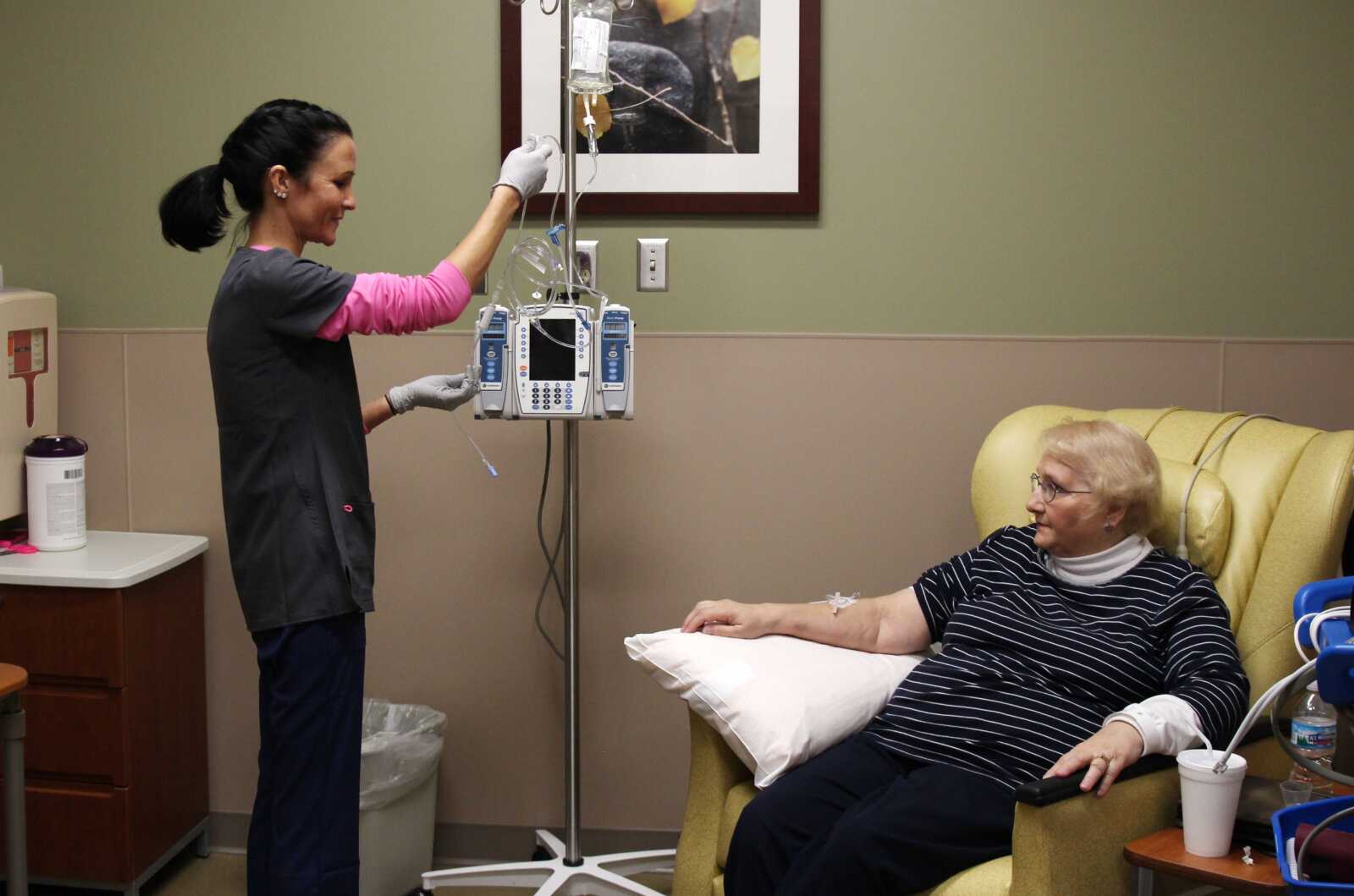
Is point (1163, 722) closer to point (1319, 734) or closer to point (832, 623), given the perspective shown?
point (1319, 734)

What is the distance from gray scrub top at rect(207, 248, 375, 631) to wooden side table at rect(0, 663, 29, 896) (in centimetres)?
39

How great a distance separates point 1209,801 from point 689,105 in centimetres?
168

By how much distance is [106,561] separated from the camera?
2.59 metres

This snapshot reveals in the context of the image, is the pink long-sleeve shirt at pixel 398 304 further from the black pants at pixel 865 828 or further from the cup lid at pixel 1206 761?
the cup lid at pixel 1206 761

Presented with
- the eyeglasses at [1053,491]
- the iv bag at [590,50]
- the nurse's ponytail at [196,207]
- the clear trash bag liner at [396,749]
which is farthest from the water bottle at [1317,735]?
the nurse's ponytail at [196,207]

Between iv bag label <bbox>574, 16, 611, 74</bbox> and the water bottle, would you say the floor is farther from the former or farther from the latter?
iv bag label <bbox>574, 16, 611, 74</bbox>

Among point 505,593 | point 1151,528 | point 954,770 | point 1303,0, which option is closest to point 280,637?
point 505,593

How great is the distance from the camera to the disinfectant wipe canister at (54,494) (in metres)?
2.66

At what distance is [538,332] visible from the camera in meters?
2.30

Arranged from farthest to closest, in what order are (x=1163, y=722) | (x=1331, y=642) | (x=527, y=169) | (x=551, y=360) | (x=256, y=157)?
(x=551, y=360) < (x=527, y=169) < (x=256, y=157) < (x=1163, y=722) < (x=1331, y=642)

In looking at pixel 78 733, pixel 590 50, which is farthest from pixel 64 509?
pixel 590 50

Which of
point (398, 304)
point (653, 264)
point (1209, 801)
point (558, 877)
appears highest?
point (653, 264)

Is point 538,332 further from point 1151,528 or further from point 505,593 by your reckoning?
point 1151,528

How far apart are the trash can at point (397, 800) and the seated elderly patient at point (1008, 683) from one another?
0.78 metres
